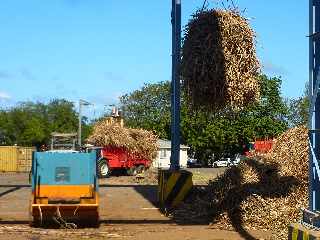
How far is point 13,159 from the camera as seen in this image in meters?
50.2

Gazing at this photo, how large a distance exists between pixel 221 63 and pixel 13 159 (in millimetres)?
40528

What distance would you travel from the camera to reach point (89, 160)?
14.5 metres

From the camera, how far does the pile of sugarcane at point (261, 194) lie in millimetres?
13852

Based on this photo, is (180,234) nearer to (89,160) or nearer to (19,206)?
(89,160)

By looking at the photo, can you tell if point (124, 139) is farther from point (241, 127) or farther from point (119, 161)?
point (241, 127)

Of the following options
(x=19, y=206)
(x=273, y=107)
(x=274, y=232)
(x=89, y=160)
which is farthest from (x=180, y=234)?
(x=273, y=107)

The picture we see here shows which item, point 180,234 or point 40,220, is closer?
point 180,234

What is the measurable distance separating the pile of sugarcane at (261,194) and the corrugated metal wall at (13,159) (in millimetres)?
34343

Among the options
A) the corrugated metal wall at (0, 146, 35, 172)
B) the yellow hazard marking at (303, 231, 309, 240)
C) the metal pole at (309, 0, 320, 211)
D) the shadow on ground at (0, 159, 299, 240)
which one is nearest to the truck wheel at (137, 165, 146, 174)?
the corrugated metal wall at (0, 146, 35, 172)

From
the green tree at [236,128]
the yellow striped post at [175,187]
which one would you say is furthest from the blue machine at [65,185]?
the green tree at [236,128]

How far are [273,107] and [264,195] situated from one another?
62627 millimetres

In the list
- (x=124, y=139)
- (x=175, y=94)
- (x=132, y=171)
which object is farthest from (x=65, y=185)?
(x=132, y=171)

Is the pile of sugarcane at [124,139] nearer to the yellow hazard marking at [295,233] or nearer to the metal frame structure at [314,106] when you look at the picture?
the metal frame structure at [314,106]

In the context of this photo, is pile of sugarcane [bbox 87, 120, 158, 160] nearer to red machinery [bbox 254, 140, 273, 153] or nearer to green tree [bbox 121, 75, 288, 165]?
red machinery [bbox 254, 140, 273, 153]
